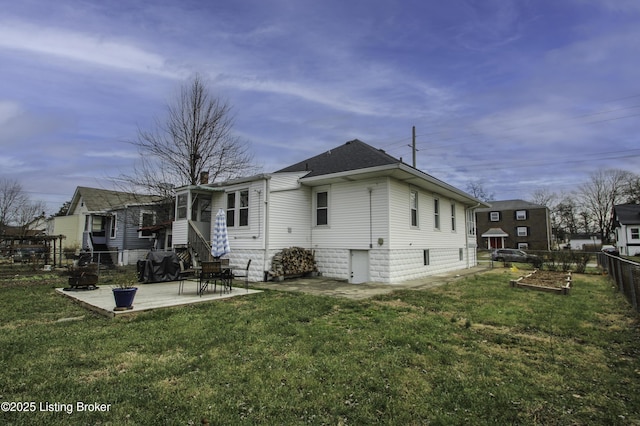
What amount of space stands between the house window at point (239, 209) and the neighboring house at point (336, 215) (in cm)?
4

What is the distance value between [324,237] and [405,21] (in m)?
8.69

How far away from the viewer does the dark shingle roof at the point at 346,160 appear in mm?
12570

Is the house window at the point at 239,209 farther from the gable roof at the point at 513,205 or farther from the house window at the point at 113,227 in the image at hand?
the gable roof at the point at 513,205

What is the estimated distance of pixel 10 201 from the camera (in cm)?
4031

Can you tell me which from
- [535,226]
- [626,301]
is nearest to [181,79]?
[626,301]

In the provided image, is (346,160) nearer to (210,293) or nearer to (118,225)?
(210,293)

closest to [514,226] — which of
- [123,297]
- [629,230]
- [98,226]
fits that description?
[629,230]

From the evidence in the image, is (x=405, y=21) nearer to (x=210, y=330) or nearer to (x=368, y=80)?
(x=368, y=80)

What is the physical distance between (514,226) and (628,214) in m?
13.0

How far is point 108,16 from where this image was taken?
9.90 metres

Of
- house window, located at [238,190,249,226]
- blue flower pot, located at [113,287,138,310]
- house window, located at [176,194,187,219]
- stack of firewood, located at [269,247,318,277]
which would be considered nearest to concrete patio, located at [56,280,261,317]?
blue flower pot, located at [113,287,138,310]

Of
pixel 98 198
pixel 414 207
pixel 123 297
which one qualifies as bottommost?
pixel 123 297

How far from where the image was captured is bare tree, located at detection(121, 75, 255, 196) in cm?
1991

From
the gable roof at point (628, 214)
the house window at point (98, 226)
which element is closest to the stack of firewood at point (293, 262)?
the house window at point (98, 226)
